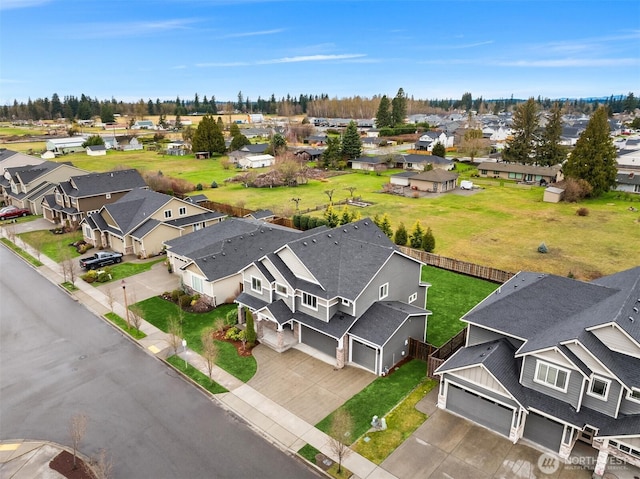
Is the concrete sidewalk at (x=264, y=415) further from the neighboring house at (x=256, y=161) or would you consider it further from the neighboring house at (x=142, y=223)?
the neighboring house at (x=256, y=161)

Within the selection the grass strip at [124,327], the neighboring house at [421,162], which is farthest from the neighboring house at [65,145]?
the grass strip at [124,327]

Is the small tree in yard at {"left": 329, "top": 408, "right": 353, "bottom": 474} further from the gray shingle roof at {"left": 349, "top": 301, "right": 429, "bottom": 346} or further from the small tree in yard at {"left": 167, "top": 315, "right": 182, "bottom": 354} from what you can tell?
the small tree in yard at {"left": 167, "top": 315, "right": 182, "bottom": 354}

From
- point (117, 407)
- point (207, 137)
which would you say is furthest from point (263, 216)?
point (207, 137)

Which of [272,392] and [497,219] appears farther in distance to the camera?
[497,219]

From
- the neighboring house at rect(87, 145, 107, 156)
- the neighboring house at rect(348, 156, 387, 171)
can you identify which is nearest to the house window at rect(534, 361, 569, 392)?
the neighboring house at rect(348, 156, 387, 171)

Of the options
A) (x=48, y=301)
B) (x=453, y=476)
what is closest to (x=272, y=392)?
(x=453, y=476)

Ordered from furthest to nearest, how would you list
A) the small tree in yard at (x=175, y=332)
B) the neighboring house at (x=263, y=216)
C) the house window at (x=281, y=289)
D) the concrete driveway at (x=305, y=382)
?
the neighboring house at (x=263, y=216), the house window at (x=281, y=289), the small tree in yard at (x=175, y=332), the concrete driveway at (x=305, y=382)

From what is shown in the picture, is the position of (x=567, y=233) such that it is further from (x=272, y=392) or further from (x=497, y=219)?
(x=272, y=392)
